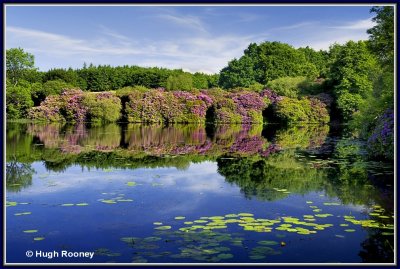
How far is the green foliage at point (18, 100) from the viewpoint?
3725cm

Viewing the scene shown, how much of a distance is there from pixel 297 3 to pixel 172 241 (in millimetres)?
3747

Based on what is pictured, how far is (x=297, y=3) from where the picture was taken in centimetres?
579

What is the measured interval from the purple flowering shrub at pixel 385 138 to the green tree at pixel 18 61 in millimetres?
34910

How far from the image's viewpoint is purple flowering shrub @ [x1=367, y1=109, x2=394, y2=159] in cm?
1130

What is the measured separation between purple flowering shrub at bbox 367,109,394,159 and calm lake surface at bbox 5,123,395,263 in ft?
1.48

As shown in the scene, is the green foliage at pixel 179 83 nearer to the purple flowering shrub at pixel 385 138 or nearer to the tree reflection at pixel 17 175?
the purple flowering shrub at pixel 385 138

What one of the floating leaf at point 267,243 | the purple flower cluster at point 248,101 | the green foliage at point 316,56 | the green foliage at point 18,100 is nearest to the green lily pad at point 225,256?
the floating leaf at point 267,243

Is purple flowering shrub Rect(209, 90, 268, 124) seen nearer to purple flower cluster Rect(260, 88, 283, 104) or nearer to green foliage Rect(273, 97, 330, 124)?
purple flower cluster Rect(260, 88, 283, 104)

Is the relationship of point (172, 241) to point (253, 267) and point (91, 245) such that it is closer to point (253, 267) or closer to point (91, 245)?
point (91, 245)

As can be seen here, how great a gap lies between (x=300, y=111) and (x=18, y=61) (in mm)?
28034

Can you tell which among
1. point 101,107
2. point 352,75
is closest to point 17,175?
point 101,107

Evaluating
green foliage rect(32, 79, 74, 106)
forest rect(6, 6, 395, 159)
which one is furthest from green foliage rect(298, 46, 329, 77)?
green foliage rect(32, 79, 74, 106)

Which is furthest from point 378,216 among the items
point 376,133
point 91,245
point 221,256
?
point 376,133

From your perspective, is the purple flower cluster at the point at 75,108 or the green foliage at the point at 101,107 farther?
the purple flower cluster at the point at 75,108
